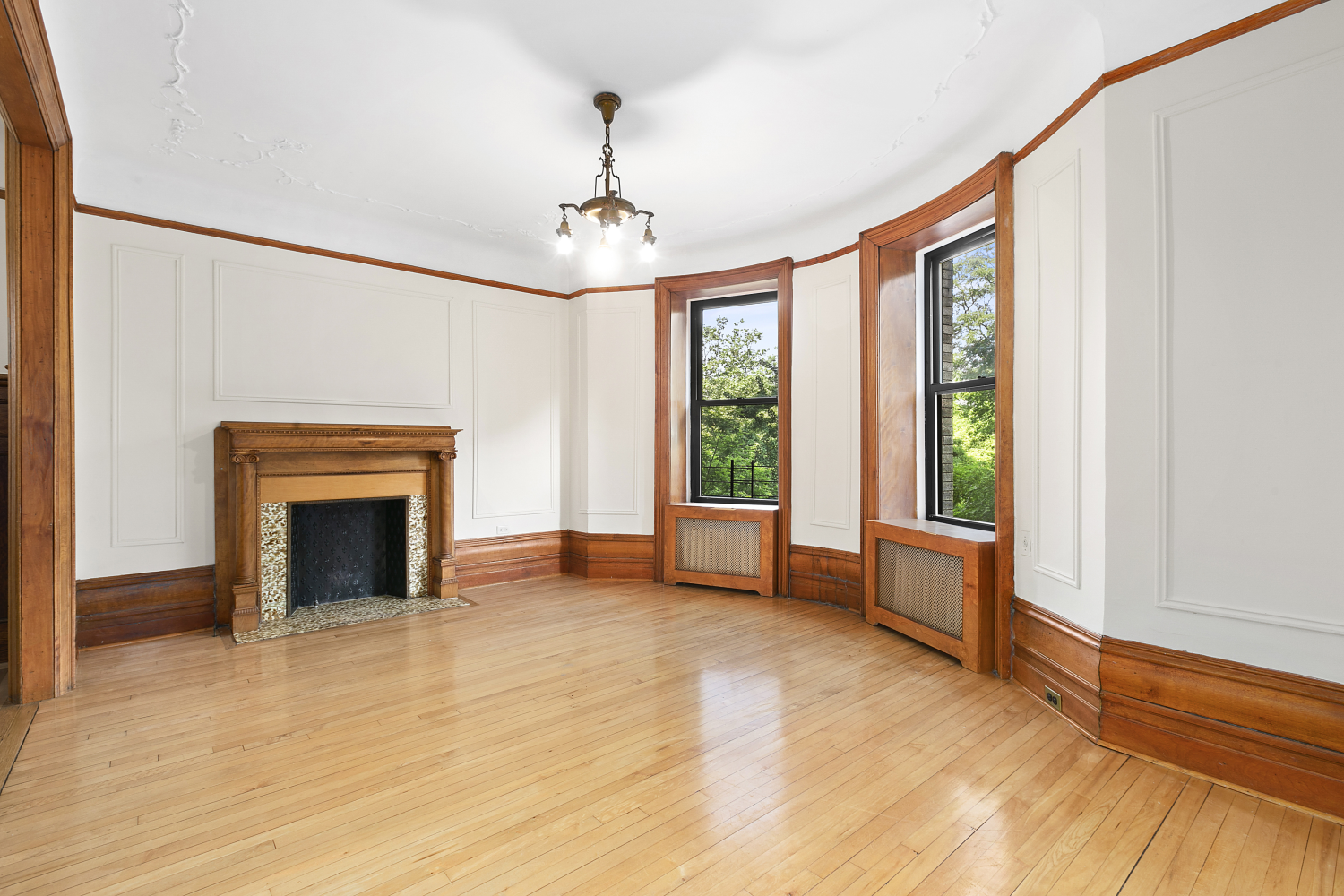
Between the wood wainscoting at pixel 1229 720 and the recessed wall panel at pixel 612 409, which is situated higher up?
the recessed wall panel at pixel 612 409

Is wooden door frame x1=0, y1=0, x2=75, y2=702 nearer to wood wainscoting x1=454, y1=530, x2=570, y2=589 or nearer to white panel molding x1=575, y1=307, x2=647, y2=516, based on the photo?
wood wainscoting x1=454, y1=530, x2=570, y2=589

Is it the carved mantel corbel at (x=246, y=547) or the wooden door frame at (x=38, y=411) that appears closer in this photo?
the wooden door frame at (x=38, y=411)

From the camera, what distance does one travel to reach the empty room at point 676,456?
6.91 ft

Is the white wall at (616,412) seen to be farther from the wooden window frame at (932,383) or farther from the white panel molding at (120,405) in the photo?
the white panel molding at (120,405)

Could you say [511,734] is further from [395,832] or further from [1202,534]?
[1202,534]

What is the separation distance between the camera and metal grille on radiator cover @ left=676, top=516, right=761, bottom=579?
5.25 m

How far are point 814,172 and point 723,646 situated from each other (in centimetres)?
308

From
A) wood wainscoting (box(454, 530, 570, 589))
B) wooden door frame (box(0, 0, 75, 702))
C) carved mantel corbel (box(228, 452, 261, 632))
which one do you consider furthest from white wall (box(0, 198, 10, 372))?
wood wainscoting (box(454, 530, 570, 589))

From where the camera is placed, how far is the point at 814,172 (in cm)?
411

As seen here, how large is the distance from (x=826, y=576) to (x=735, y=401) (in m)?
1.71

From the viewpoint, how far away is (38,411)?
121 inches

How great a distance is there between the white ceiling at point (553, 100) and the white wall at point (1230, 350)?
292mm

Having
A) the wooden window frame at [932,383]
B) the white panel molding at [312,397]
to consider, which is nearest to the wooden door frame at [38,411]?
the white panel molding at [312,397]

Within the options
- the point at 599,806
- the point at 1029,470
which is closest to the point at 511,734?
the point at 599,806
